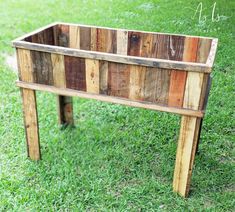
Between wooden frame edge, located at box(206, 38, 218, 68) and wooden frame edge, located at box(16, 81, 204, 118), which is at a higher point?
wooden frame edge, located at box(206, 38, 218, 68)

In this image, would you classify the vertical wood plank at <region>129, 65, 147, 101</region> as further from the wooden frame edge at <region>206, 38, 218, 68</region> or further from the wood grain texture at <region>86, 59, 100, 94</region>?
the wooden frame edge at <region>206, 38, 218, 68</region>

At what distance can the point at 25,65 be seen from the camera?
2410mm

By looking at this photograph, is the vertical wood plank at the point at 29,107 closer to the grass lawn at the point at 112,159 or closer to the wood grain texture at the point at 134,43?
the grass lawn at the point at 112,159

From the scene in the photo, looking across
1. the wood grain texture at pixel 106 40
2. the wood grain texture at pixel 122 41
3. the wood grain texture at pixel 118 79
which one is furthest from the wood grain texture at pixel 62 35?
the wood grain texture at pixel 118 79

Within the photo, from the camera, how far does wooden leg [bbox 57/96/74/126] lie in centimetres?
305

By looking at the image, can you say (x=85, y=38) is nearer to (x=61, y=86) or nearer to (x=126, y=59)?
(x=61, y=86)

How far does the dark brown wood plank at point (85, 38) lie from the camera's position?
2.81m

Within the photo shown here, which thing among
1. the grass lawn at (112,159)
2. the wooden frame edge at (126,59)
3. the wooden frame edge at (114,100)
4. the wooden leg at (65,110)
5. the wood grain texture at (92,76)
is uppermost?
the wooden frame edge at (126,59)

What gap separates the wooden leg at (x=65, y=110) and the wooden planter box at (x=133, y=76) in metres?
0.48

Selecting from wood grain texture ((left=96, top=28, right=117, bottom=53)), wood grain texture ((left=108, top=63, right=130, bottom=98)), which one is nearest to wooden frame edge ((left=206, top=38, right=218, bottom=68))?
wood grain texture ((left=108, top=63, right=130, bottom=98))

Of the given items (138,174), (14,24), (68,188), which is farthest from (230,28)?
(68,188)

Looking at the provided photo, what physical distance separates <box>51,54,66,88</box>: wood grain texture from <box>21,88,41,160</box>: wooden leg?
0.22 meters

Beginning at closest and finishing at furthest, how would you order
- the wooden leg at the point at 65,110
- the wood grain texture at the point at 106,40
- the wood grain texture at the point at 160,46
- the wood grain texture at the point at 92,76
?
the wood grain texture at the point at 92,76
the wood grain texture at the point at 160,46
the wood grain texture at the point at 106,40
the wooden leg at the point at 65,110

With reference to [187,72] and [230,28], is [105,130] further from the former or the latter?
[230,28]
